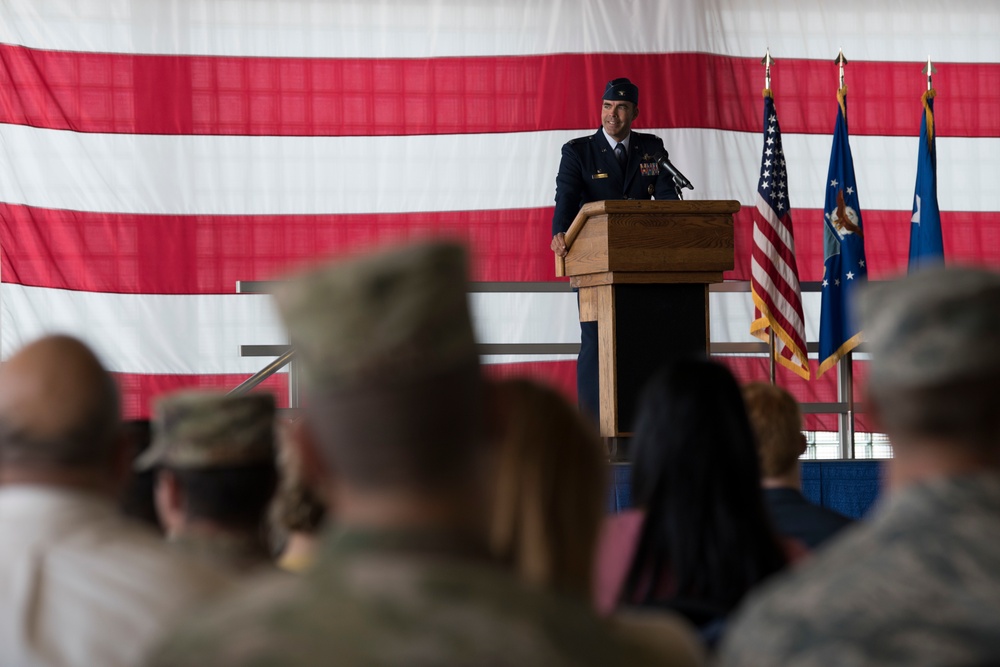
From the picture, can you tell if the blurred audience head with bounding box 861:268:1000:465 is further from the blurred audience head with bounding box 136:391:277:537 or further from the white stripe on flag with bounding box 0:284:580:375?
the white stripe on flag with bounding box 0:284:580:375

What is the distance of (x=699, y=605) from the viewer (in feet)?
5.10

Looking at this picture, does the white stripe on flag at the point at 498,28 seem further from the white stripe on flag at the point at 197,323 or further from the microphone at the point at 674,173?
the microphone at the point at 674,173

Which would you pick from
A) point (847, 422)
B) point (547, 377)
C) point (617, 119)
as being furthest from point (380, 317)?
point (547, 377)

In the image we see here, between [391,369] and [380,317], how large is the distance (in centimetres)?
3

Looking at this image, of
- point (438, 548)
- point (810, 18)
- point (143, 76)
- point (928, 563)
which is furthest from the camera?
point (810, 18)

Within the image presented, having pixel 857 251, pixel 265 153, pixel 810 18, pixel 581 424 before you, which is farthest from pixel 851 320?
pixel 581 424

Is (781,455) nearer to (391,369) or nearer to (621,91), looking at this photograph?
(391,369)

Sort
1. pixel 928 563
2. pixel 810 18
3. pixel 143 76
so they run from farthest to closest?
pixel 810 18 < pixel 143 76 < pixel 928 563

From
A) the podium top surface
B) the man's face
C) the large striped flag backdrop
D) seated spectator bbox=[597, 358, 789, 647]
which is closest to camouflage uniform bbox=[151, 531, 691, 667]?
seated spectator bbox=[597, 358, 789, 647]

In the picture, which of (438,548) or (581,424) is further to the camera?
(581,424)

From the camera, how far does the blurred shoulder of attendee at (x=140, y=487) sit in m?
2.13

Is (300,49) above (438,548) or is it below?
above

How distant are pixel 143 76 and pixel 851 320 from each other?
373 centimetres

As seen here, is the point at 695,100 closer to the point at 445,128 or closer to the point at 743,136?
the point at 743,136
